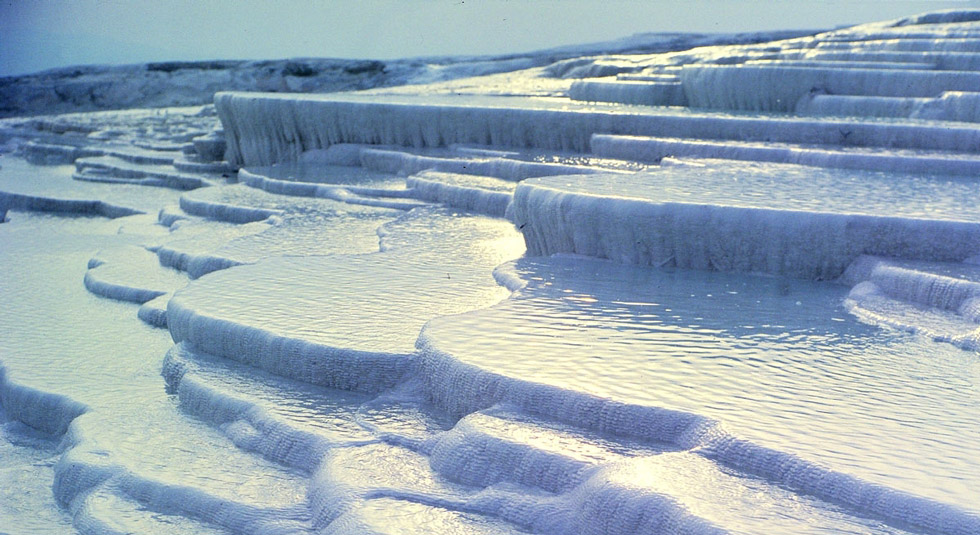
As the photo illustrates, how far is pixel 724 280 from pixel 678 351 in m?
1.21

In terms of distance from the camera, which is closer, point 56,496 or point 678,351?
point 678,351

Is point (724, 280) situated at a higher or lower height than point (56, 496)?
higher

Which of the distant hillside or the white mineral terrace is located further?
the distant hillside

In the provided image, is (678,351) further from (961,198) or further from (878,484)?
(961,198)

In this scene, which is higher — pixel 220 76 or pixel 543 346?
pixel 543 346

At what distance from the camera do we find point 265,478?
341cm

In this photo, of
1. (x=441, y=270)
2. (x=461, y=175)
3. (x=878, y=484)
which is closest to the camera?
(x=878, y=484)

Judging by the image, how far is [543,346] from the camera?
348cm

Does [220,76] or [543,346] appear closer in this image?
[543,346]

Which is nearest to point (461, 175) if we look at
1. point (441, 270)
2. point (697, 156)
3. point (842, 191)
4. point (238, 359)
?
point (697, 156)

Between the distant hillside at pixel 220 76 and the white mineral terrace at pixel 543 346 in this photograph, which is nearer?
the white mineral terrace at pixel 543 346

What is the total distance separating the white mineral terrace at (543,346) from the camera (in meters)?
2.70

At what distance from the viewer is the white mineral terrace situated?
270cm

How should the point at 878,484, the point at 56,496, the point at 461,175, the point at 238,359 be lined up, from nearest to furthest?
the point at 878,484, the point at 56,496, the point at 238,359, the point at 461,175
